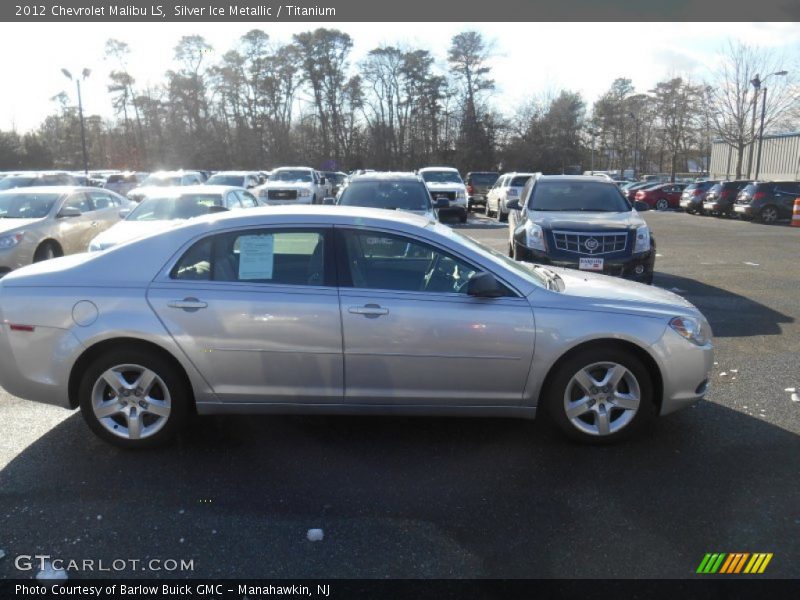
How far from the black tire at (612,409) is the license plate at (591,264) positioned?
13.7ft

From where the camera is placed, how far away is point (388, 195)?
34.6 feet

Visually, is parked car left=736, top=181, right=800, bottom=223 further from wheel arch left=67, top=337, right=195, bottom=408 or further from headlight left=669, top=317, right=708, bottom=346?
wheel arch left=67, top=337, right=195, bottom=408

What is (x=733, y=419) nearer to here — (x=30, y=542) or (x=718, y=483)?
(x=718, y=483)

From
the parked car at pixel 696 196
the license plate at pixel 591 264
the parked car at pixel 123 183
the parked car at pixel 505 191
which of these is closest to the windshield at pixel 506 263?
the license plate at pixel 591 264

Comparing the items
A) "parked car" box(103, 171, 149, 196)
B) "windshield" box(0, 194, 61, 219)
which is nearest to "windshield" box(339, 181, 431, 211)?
"windshield" box(0, 194, 61, 219)

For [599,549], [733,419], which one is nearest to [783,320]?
[733,419]

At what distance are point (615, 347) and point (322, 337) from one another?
1894 mm

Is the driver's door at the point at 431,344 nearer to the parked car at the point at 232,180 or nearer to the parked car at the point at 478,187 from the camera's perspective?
the parked car at the point at 232,180

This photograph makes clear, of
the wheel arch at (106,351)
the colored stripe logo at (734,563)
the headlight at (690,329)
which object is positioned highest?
the headlight at (690,329)

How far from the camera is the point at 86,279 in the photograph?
4066 mm

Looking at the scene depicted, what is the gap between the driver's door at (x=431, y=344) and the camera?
397 cm

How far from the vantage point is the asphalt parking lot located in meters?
3.02

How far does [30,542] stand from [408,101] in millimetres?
61503

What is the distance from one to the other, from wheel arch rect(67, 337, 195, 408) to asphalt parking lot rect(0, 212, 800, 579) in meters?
0.44
